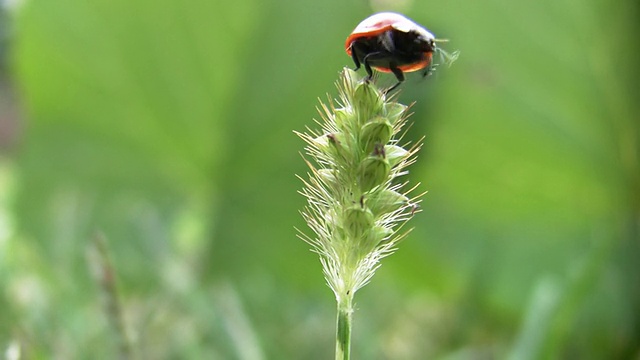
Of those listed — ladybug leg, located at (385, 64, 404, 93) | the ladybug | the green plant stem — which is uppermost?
the ladybug

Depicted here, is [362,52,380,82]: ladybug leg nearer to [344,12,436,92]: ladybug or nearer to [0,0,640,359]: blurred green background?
[344,12,436,92]: ladybug

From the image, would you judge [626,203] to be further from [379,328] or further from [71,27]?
[71,27]

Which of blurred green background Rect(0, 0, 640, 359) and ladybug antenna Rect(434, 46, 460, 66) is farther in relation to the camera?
blurred green background Rect(0, 0, 640, 359)

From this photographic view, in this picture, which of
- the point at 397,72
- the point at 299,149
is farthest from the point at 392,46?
the point at 299,149

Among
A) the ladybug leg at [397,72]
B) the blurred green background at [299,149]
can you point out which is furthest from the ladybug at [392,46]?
the blurred green background at [299,149]

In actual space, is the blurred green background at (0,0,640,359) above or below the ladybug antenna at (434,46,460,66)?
above

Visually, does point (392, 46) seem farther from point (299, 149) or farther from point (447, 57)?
point (299, 149)

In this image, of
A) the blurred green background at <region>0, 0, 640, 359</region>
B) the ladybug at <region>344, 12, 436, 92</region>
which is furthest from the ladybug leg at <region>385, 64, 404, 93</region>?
the blurred green background at <region>0, 0, 640, 359</region>
